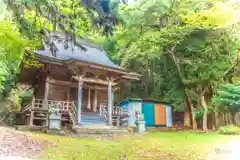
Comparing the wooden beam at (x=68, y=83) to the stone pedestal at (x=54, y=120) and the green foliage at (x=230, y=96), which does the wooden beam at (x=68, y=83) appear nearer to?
the stone pedestal at (x=54, y=120)

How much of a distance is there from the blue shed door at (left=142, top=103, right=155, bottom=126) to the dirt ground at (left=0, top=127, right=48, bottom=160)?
38.9ft

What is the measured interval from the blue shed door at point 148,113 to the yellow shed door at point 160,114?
1.22 ft

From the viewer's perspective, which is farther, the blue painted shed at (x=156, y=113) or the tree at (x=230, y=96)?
the blue painted shed at (x=156, y=113)

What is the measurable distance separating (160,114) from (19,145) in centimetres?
1405

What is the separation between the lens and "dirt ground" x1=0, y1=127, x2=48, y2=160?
6504mm

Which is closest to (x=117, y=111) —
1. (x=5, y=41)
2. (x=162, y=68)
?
(x=162, y=68)

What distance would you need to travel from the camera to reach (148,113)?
19406 millimetres

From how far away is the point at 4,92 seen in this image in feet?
62.0

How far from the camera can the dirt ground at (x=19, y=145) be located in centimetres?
650

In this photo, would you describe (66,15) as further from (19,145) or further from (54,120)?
(54,120)

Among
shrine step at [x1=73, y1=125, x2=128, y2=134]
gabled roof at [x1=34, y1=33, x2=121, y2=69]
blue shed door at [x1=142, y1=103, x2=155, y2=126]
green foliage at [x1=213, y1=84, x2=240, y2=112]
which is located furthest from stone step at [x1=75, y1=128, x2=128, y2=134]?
green foliage at [x1=213, y1=84, x2=240, y2=112]

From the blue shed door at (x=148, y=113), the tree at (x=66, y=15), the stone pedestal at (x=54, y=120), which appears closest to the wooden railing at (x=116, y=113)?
the stone pedestal at (x=54, y=120)

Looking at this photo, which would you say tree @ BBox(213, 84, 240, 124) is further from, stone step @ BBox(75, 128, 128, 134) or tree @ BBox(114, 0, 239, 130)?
stone step @ BBox(75, 128, 128, 134)

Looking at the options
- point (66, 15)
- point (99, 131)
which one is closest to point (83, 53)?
point (99, 131)
